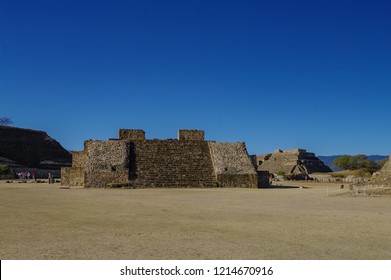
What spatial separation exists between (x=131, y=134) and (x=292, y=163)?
131ft

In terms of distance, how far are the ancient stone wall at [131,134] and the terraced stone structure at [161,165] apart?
0.57 meters

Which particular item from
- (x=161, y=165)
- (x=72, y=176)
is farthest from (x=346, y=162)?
(x=72, y=176)

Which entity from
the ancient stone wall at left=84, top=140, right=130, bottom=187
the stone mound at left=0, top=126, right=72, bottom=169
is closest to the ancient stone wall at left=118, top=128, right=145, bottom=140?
the ancient stone wall at left=84, top=140, right=130, bottom=187

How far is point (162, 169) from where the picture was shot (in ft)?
86.1

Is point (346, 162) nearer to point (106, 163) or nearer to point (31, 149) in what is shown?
point (31, 149)

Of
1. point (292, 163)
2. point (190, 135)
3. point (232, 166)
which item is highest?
point (190, 135)

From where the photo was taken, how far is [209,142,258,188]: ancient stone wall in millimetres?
25700

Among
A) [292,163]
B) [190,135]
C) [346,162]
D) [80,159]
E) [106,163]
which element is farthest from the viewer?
[346,162]

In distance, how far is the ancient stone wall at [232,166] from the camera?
25.7 m

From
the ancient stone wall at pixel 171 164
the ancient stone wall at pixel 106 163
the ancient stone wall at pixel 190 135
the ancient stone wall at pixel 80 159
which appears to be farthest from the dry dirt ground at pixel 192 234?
the ancient stone wall at pixel 190 135

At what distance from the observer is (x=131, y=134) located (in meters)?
31.6

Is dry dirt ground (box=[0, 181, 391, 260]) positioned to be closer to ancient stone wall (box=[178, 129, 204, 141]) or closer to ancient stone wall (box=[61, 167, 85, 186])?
ancient stone wall (box=[61, 167, 85, 186])

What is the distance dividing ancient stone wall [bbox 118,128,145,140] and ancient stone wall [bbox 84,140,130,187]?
2516 millimetres

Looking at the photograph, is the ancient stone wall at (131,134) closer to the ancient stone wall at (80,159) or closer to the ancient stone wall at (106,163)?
the ancient stone wall at (106,163)
